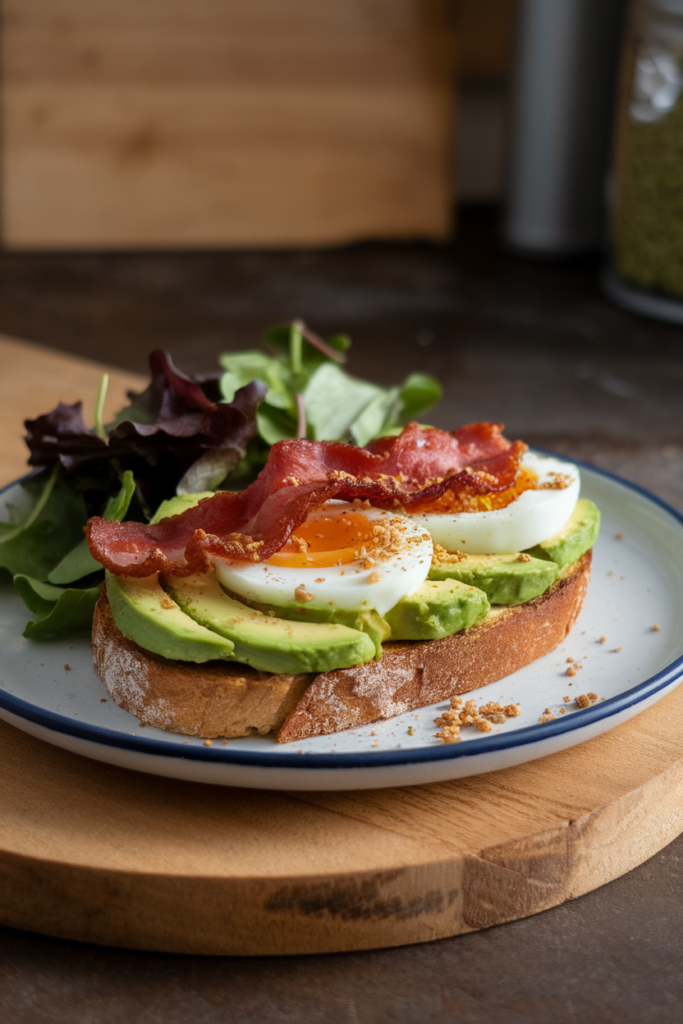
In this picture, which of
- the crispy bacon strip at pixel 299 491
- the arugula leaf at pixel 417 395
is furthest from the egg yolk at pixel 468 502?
the arugula leaf at pixel 417 395

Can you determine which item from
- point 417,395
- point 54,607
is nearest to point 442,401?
point 417,395

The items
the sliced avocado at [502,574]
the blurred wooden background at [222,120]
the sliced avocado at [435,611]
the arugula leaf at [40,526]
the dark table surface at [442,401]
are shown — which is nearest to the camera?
the dark table surface at [442,401]

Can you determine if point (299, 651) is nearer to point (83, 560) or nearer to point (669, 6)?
point (83, 560)

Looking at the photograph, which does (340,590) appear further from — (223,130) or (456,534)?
(223,130)

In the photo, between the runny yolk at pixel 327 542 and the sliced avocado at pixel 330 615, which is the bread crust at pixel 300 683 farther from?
the runny yolk at pixel 327 542

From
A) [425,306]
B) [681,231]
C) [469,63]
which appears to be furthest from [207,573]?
[469,63]

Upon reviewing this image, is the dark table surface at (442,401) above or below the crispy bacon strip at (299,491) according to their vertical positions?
below

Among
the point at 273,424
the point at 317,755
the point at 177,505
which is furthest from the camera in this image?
the point at 273,424
